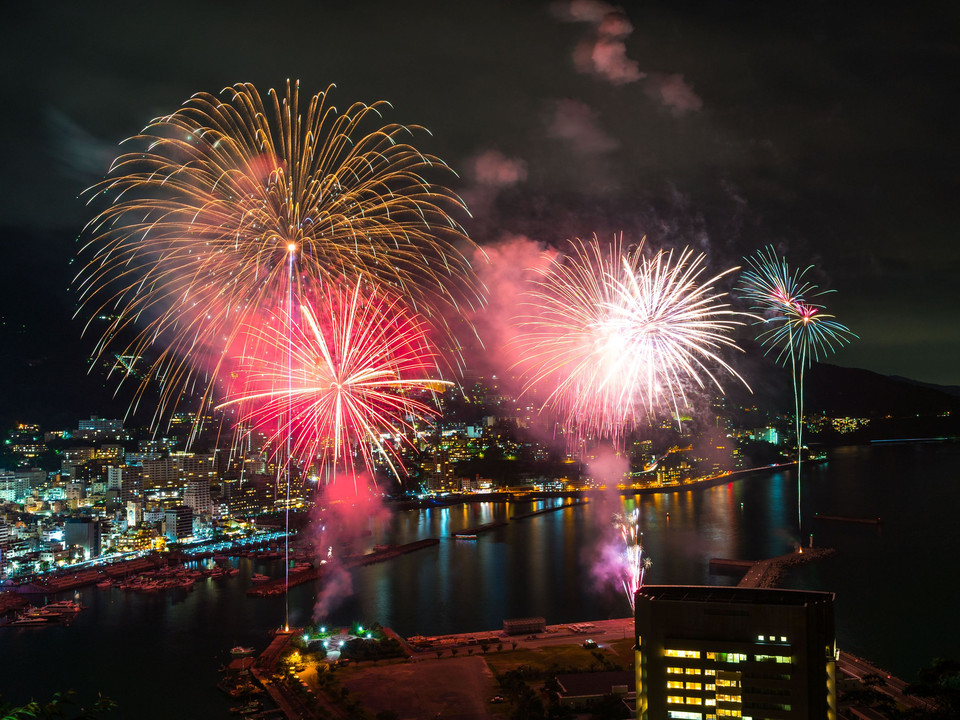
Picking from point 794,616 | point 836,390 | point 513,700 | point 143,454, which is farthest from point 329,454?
point 836,390

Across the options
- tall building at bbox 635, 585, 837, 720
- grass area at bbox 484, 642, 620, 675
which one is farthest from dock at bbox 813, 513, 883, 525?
tall building at bbox 635, 585, 837, 720

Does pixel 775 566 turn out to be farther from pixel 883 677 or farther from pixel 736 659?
pixel 736 659

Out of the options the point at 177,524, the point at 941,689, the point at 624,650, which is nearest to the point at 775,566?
the point at 624,650

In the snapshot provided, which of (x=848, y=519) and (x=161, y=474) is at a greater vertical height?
(x=161, y=474)

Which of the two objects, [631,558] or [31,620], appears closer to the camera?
[31,620]

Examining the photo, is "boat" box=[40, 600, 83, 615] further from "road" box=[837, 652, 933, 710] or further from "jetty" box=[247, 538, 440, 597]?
"road" box=[837, 652, 933, 710]

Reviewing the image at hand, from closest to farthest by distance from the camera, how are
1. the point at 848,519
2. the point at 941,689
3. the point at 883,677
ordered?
the point at 941,689 → the point at 883,677 → the point at 848,519

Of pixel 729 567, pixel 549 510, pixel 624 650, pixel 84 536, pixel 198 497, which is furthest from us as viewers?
pixel 549 510
